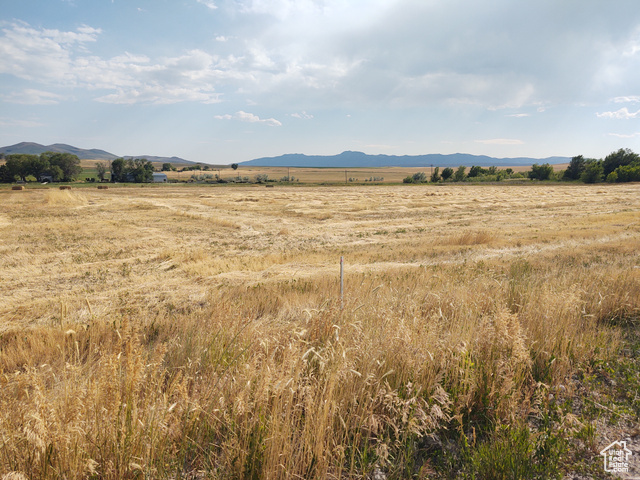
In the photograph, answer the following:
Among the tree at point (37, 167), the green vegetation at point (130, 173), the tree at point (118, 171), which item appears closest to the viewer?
the tree at point (37, 167)

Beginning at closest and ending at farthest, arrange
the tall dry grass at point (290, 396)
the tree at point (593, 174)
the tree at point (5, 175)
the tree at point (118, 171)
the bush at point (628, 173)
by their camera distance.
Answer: the tall dry grass at point (290, 396) → the bush at point (628, 173) → the tree at point (593, 174) → the tree at point (5, 175) → the tree at point (118, 171)

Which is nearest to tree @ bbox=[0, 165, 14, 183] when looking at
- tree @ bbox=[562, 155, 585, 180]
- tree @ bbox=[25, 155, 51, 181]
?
tree @ bbox=[25, 155, 51, 181]

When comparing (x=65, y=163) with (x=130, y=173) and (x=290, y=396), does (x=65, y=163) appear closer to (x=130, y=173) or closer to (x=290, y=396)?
(x=130, y=173)

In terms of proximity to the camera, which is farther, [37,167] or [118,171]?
[118,171]

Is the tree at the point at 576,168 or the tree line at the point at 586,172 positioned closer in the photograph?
the tree line at the point at 586,172

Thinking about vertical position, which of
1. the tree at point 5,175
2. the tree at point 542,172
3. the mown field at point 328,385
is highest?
the tree at point 542,172

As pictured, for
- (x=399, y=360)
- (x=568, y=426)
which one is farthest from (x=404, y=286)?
(x=568, y=426)

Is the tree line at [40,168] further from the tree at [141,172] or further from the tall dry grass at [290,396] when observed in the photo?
the tall dry grass at [290,396]

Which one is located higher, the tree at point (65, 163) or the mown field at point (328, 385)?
the tree at point (65, 163)

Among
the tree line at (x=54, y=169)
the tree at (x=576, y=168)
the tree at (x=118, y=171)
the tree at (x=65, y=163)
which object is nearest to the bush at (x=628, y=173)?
the tree at (x=576, y=168)

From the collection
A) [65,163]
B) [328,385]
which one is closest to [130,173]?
[65,163]

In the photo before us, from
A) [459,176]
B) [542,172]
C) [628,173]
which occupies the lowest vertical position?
[459,176]

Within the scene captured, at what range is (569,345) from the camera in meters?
4.83

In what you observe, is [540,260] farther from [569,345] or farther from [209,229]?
[209,229]
